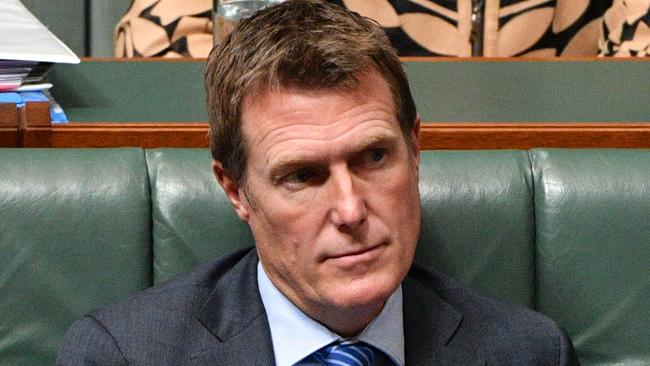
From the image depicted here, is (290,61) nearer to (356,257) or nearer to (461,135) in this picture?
(356,257)

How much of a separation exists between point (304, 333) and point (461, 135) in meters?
0.42

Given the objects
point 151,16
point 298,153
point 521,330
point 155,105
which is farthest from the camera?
point 151,16

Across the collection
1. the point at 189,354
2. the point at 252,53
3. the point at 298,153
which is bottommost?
the point at 189,354

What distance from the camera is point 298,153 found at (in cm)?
128

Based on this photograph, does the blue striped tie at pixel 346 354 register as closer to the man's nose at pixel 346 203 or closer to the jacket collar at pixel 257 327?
the jacket collar at pixel 257 327

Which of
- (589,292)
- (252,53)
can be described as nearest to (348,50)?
(252,53)

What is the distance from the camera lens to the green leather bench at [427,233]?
149cm

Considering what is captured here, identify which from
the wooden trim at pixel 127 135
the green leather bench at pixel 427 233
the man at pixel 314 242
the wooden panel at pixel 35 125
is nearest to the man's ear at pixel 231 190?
the man at pixel 314 242

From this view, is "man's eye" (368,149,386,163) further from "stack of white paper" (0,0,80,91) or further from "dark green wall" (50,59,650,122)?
"stack of white paper" (0,0,80,91)

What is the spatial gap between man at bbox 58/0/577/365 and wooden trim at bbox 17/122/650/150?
227 millimetres

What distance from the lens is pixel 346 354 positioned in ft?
4.45

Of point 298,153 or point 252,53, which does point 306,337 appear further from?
point 252,53

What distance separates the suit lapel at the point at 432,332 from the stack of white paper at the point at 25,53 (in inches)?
27.3

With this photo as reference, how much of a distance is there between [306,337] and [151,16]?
4.12ft
